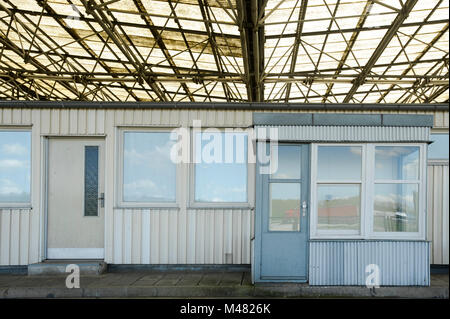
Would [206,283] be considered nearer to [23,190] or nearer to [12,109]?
[23,190]

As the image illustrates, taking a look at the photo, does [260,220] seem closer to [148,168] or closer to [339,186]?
[339,186]

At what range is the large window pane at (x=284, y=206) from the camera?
504 cm

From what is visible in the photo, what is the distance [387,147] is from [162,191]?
156 inches

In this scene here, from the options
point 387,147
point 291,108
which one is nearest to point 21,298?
point 291,108

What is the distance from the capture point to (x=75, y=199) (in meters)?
Answer: 5.98

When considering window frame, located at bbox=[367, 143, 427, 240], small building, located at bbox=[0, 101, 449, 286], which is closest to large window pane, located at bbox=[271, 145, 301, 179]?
small building, located at bbox=[0, 101, 449, 286]

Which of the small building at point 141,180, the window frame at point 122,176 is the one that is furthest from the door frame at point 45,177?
the window frame at point 122,176

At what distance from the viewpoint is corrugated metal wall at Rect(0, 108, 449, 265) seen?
579cm

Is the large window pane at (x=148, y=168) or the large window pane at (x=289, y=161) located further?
the large window pane at (x=148, y=168)

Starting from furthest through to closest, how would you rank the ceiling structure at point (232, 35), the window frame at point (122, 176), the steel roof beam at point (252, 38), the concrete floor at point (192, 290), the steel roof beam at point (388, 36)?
1. the ceiling structure at point (232, 35)
2. the steel roof beam at point (388, 36)
3. the steel roof beam at point (252, 38)
4. the window frame at point (122, 176)
5. the concrete floor at point (192, 290)

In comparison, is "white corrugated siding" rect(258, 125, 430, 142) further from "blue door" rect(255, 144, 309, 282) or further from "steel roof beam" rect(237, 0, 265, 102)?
"steel roof beam" rect(237, 0, 265, 102)

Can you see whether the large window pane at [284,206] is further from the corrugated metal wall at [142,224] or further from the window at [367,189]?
the corrugated metal wall at [142,224]

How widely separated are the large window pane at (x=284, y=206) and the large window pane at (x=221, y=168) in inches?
36.9

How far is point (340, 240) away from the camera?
4.88 m
